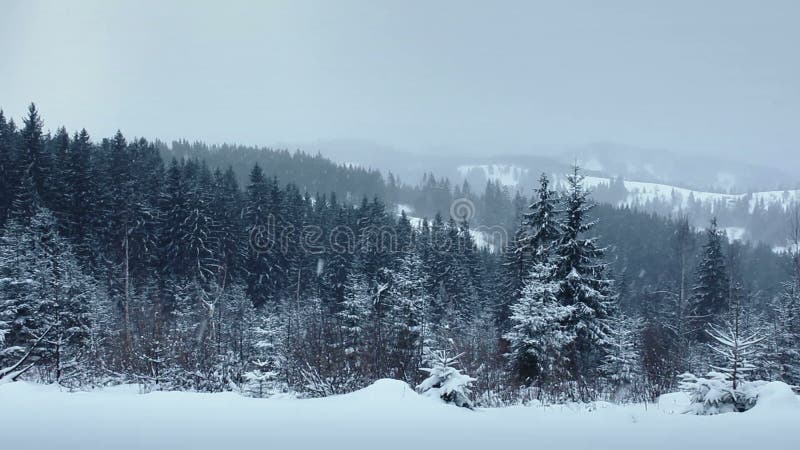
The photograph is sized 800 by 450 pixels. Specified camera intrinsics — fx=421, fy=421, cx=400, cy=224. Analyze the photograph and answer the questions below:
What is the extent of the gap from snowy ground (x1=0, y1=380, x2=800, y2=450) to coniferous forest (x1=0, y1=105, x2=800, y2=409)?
2.97ft

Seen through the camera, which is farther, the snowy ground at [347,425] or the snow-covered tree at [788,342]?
the snow-covered tree at [788,342]

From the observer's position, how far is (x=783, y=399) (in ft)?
19.5

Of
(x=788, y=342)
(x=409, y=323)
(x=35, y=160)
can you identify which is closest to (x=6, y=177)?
(x=35, y=160)

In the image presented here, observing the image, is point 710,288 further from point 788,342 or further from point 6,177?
point 6,177

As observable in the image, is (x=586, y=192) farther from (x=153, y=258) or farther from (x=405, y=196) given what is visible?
(x=405, y=196)

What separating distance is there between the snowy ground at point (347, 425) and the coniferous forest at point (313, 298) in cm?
90

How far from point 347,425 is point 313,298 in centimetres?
3017

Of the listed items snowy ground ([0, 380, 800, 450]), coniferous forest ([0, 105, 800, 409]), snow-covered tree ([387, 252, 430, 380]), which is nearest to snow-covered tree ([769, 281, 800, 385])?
coniferous forest ([0, 105, 800, 409])

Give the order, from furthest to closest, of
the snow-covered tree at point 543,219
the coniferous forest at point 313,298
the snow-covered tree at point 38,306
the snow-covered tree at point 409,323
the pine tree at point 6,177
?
the pine tree at point 6,177 < the snow-covered tree at point 543,219 < the snow-covered tree at point 38,306 < the snow-covered tree at point 409,323 < the coniferous forest at point 313,298

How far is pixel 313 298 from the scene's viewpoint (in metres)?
34.2

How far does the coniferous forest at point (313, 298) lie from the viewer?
1078cm

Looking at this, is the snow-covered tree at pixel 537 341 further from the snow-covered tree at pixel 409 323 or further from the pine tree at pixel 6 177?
the pine tree at pixel 6 177

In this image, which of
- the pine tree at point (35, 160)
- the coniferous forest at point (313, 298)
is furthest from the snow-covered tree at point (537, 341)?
the pine tree at point (35, 160)

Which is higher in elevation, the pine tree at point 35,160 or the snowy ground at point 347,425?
the pine tree at point 35,160
